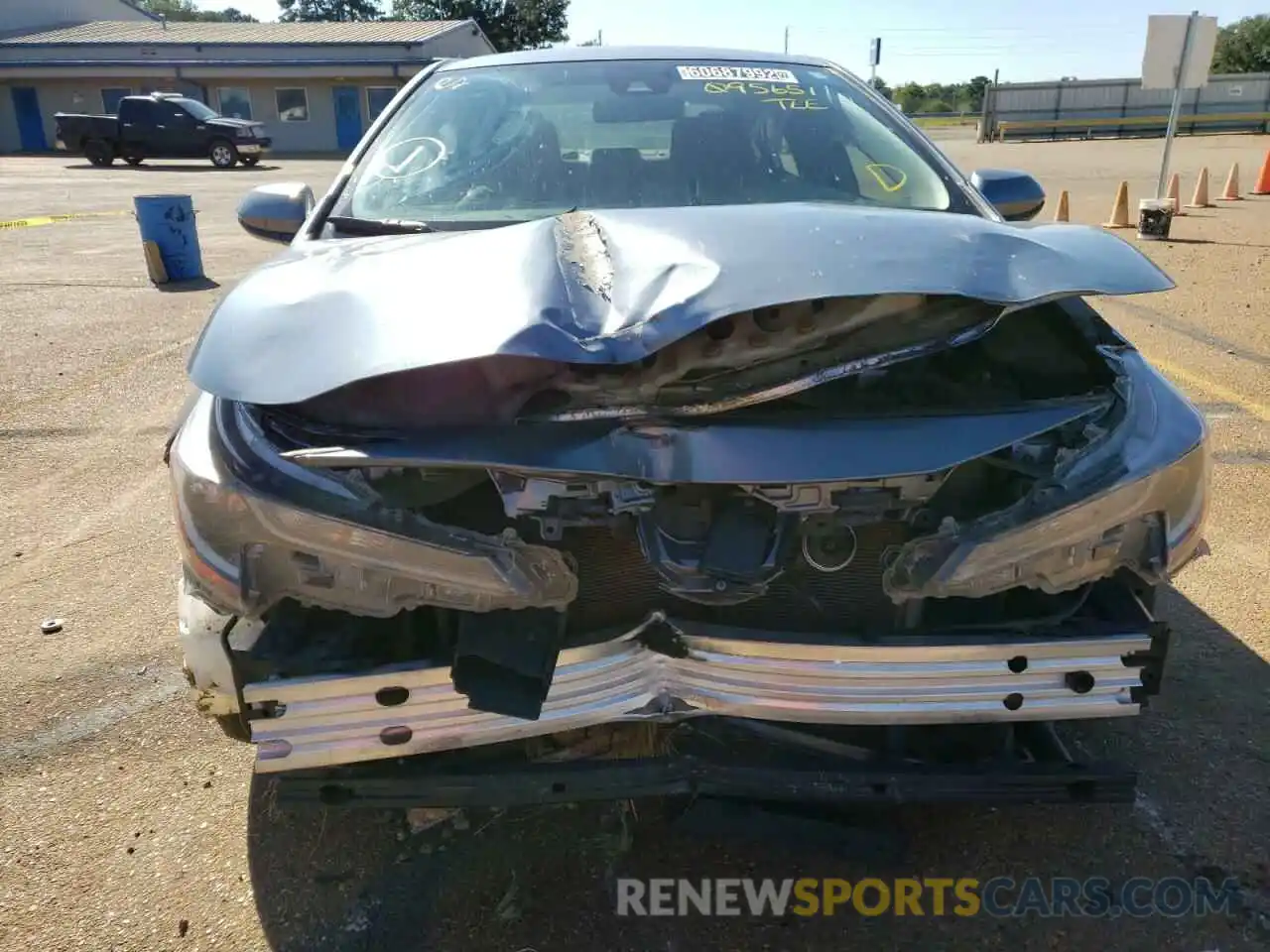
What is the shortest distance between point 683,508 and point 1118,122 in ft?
124

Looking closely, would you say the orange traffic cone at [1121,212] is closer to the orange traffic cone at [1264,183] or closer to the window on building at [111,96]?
the orange traffic cone at [1264,183]

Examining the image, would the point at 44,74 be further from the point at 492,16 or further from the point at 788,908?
the point at 788,908

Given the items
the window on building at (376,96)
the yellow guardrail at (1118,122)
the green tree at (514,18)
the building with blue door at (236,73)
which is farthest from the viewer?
the green tree at (514,18)

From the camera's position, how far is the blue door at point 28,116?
35.6 metres

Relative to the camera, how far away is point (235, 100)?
115ft

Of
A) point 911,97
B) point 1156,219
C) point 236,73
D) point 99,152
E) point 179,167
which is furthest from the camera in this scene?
point 911,97

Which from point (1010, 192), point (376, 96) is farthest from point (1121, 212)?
point (376, 96)

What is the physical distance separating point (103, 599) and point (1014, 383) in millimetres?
3225

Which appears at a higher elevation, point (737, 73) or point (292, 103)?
point (737, 73)

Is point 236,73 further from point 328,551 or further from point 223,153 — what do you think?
point 328,551

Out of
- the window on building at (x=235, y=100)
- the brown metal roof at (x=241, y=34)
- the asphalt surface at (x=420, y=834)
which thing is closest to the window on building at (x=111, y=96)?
the brown metal roof at (x=241, y=34)

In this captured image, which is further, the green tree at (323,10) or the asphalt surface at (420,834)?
the green tree at (323,10)

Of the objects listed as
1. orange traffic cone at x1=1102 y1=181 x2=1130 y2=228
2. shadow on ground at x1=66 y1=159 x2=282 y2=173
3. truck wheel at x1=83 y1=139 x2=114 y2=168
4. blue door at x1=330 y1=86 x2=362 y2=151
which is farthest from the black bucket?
blue door at x1=330 y1=86 x2=362 y2=151

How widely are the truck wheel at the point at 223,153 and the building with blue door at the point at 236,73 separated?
915cm
